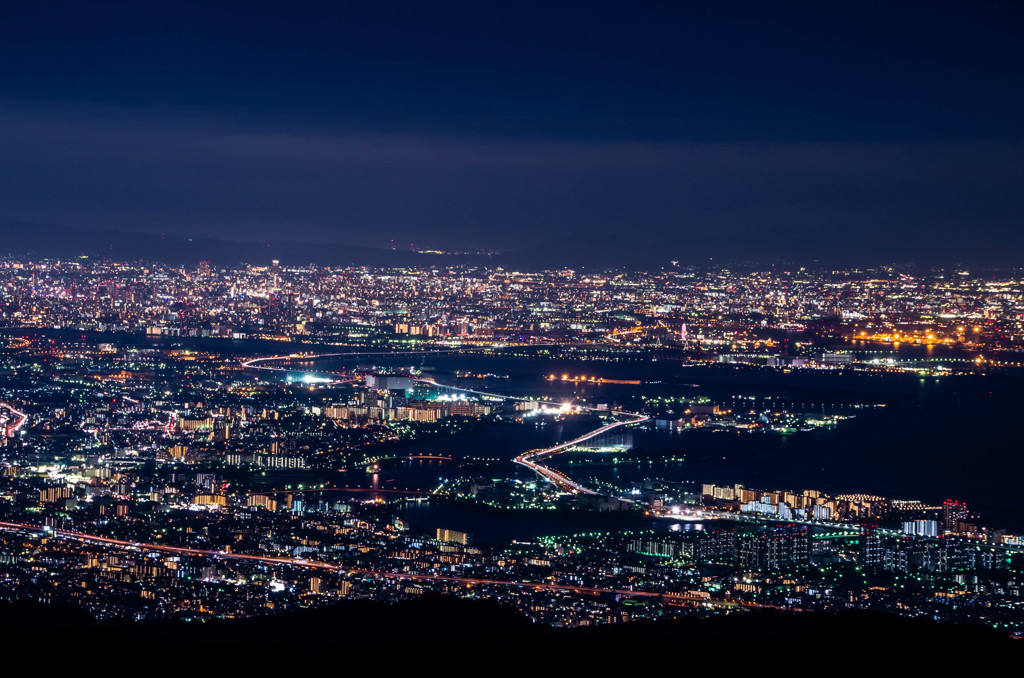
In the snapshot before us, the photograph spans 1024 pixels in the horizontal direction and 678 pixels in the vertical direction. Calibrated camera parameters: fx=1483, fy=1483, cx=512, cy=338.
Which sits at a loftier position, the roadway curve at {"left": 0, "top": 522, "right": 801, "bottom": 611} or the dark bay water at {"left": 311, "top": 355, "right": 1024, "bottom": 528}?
the dark bay water at {"left": 311, "top": 355, "right": 1024, "bottom": 528}

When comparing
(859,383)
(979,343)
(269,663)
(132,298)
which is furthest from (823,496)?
(132,298)

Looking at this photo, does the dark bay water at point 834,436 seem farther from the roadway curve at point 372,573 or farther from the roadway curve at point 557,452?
the roadway curve at point 372,573

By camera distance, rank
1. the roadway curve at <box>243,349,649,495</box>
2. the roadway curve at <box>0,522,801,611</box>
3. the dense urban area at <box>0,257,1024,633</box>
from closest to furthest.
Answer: the roadway curve at <box>0,522,801,611</box> → the dense urban area at <box>0,257,1024,633</box> → the roadway curve at <box>243,349,649,495</box>

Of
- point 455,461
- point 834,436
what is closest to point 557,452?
point 455,461

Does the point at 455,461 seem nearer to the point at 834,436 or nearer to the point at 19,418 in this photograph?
the point at 834,436

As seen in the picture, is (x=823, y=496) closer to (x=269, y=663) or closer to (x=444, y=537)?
(x=444, y=537)

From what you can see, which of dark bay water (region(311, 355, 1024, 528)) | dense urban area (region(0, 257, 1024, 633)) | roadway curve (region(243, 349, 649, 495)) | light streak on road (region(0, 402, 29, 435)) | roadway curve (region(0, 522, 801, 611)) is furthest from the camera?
light streak on road (region(0, 402, 29, 435))

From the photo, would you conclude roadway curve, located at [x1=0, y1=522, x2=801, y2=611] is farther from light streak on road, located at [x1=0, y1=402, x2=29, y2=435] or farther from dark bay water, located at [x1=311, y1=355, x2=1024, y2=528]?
light streak on road, located at [x1=0, y1=402, x2=29, y2=435]

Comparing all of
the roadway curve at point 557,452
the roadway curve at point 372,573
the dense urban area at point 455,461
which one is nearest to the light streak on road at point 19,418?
the dense urban area at point 455,461

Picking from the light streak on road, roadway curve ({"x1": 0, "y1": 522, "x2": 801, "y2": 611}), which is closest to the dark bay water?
roadway curve ({"x1": 0, "y1": 522, "x2": 801, "y2": 611})
